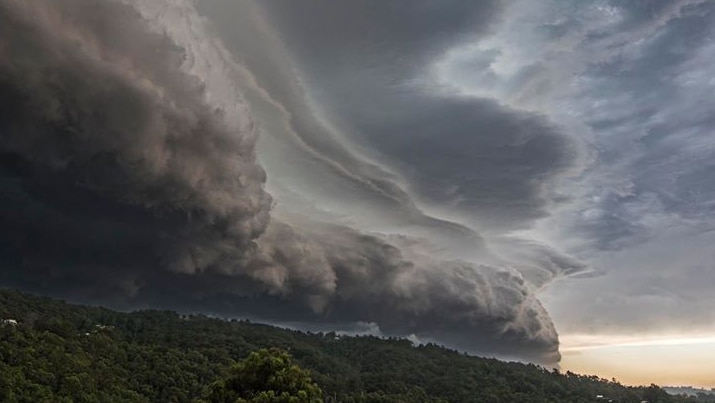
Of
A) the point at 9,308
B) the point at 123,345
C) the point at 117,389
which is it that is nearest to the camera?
the point at 117,389

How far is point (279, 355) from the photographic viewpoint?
6197 centimetres

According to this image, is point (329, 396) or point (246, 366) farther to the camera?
point (329, 396)

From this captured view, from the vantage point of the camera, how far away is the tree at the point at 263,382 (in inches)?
2322

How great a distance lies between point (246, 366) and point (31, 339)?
97.0 meters

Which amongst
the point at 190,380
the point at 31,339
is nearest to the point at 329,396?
the point at 190,380

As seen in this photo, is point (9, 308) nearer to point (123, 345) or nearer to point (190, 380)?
point (123, 345)

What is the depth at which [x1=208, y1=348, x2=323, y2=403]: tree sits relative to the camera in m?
59.0

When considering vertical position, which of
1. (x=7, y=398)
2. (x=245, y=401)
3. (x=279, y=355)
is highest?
(x=279, y=355)

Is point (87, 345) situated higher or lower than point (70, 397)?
higher

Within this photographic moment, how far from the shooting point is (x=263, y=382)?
59.8 metres

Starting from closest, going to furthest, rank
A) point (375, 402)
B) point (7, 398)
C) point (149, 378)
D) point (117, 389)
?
point (7, 398) < point (117, 389) < point (149, 378) < point (375, 402)

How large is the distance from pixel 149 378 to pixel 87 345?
67.2 ft

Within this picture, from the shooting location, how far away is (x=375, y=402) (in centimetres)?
16175

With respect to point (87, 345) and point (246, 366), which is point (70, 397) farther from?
point (246, 366)
